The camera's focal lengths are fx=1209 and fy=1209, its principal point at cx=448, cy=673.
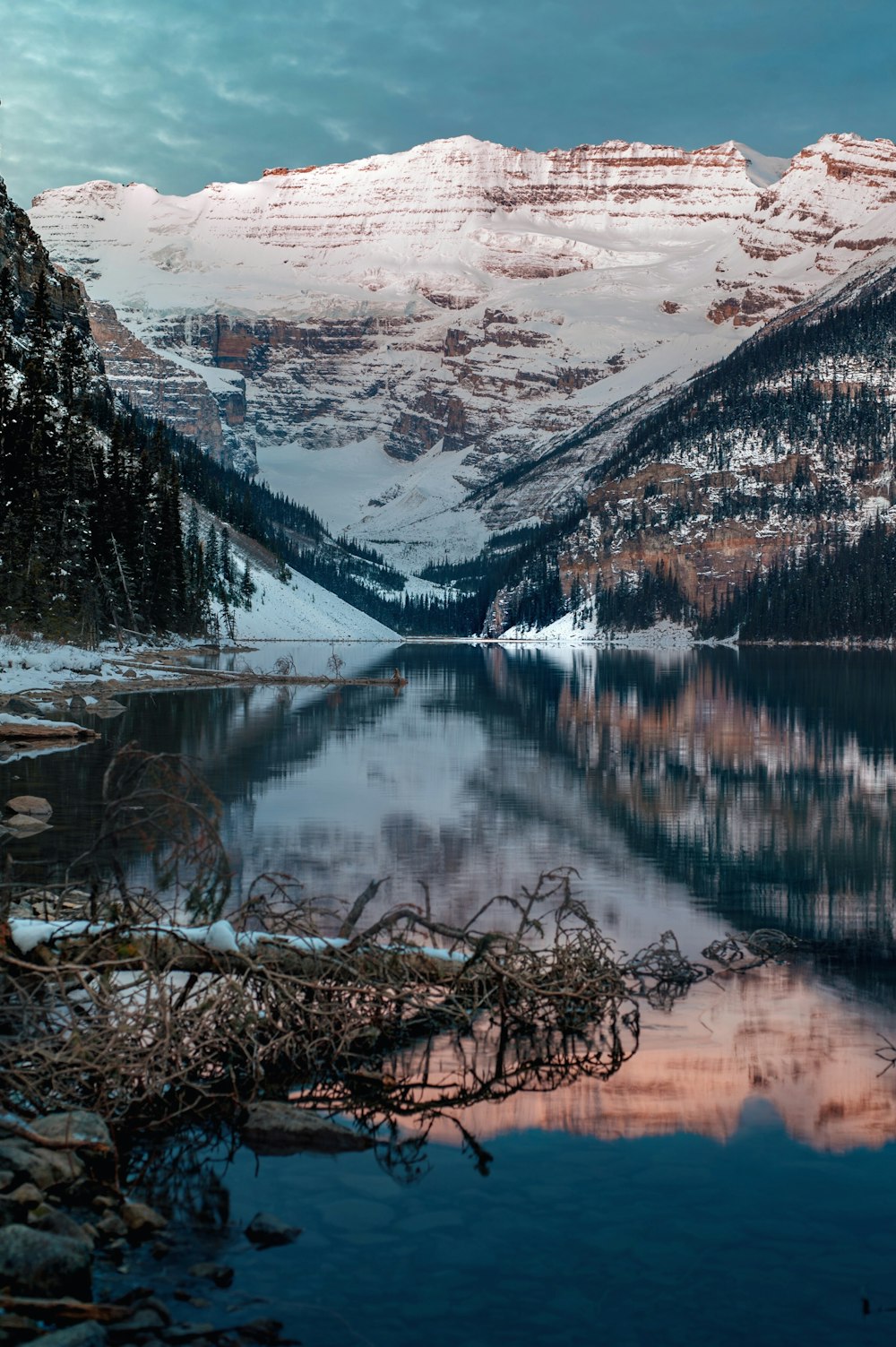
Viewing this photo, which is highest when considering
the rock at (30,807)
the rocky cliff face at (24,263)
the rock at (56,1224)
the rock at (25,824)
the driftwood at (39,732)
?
the rocky cliff face at (24,263)

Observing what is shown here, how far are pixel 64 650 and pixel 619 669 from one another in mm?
71604

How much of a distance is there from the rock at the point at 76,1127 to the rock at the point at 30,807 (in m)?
18.0

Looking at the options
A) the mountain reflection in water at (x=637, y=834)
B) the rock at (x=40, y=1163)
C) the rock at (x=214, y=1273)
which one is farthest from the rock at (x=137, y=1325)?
the mountain reflection in water at (x=637, y=834)

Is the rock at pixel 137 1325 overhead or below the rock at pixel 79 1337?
below

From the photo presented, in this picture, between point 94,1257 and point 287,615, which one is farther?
point 287,615

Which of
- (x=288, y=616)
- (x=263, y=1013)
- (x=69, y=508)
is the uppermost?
(x=69, y=508)

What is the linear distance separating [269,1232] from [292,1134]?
1.91 m

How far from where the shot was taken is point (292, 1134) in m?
12.1

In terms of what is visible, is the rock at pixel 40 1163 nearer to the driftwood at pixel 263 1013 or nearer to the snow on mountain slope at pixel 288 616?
the driftwood at pixel 263 1013

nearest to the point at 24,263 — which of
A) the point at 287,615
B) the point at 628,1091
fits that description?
the point at 287,615

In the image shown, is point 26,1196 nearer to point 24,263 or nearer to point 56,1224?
point 56,1224

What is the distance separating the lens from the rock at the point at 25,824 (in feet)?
88.3

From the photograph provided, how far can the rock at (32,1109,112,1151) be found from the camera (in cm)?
1102

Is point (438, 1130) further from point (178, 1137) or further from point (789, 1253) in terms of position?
point (789, 1253)
